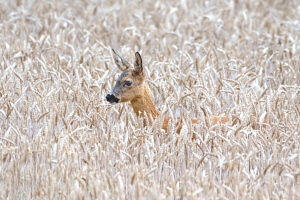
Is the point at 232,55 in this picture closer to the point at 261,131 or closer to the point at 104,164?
the point at 261,131

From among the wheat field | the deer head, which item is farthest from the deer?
the wheat field

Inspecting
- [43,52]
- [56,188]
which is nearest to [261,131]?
[56,188]

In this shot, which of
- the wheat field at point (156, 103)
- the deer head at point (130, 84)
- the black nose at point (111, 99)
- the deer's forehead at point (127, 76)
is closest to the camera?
the wheat field at point (156, 103)

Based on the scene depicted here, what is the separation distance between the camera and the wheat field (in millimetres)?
5887

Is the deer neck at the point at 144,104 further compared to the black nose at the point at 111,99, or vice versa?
the deer neck at the point at 144,104

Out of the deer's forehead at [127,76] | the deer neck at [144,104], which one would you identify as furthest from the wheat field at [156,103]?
the deer's forehead at [127,76]

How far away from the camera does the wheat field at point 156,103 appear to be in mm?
5887

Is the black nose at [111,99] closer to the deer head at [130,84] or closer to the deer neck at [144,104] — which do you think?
the deer head at [130,84]

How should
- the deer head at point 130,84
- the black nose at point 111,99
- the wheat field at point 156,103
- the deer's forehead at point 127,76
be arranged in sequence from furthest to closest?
1. the deer's forehead at point 127,76
2. the deer head at point 130,84
3. the black nose at point 111,99
4. the wheat field at point 156,103

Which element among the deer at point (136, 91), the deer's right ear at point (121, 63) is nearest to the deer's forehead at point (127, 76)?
the deer at point (136, 91)

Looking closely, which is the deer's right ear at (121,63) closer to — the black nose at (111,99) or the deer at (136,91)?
Answer: the deer at (136,91)

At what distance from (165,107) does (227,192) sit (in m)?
1.39

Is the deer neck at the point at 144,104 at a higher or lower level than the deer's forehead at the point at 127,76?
lower

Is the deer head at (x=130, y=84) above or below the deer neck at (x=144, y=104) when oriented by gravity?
above
